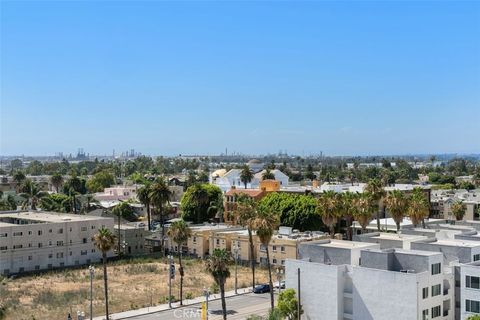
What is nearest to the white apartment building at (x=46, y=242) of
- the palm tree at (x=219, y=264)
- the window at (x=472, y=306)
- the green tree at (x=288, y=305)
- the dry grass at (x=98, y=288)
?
the dry grass at (x=98, y=288)

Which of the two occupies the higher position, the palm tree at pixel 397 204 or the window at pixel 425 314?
the palm tree at pixel 397 204

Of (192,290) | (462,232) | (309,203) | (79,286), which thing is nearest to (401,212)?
(462,232)

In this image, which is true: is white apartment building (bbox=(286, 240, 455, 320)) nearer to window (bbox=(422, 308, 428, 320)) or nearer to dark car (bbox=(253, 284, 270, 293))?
window (bbox=(422, 308, 428, 320))

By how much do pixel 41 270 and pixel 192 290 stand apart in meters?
27.6

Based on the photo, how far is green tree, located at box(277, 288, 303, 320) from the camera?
5275 cm

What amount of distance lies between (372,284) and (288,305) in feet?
24.9

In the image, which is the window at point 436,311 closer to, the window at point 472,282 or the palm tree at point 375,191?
the window at point 472,282

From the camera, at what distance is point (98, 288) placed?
250ft

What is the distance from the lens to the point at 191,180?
611 feet

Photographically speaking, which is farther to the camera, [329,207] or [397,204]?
[397,204]

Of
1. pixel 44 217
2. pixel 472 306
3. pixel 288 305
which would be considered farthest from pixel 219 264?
pixel 44 217

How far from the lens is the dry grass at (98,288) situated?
66.0 meters

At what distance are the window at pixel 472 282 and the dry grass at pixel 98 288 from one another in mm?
32400

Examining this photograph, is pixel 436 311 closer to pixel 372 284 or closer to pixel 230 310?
pixel 372 284
